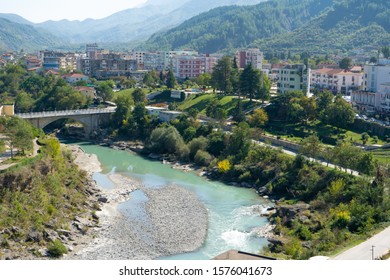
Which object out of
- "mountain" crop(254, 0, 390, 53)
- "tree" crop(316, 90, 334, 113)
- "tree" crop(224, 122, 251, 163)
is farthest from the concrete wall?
"mountain" crop(254, 0, 390, 53)

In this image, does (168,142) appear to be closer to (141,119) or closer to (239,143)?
(239,143)

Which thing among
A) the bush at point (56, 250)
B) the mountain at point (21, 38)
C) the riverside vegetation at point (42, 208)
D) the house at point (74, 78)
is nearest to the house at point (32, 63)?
the house at point (74, 78)

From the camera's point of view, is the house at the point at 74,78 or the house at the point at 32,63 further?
the house at the point at 32,63

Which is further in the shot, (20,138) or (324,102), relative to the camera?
(324,102)

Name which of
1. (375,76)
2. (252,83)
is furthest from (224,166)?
(375,76)

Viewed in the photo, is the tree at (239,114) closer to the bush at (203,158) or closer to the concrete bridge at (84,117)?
the bush at (203,158)
